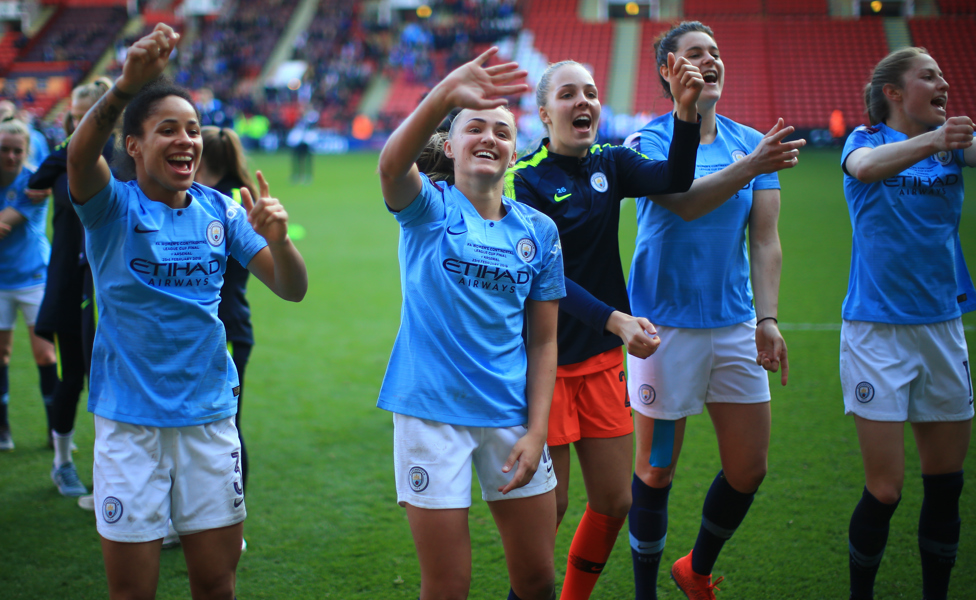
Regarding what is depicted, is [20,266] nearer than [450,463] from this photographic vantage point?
No

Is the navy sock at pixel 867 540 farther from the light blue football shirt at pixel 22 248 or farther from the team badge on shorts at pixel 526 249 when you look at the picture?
the light blue football shirt at pixel 22 248

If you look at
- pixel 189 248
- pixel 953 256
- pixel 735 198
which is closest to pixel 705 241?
pixel 735 198

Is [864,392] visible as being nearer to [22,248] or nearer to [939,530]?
[939,530]

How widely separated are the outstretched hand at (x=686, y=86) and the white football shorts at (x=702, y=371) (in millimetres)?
935

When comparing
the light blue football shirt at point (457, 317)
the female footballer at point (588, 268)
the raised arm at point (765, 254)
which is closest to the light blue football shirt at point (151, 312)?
the light blue football shirt at point (457, 317)

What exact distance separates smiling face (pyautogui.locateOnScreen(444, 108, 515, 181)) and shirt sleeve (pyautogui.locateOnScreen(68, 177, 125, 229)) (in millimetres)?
1055

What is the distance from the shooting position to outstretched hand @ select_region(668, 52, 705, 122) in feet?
8.21

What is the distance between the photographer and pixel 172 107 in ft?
7.62

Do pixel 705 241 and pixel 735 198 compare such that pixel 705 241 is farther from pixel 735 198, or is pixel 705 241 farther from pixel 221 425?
pixel 221 425

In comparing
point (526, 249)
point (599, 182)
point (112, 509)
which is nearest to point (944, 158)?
point (599, 182)

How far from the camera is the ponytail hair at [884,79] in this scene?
2943mm

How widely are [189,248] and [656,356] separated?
6.17 ft

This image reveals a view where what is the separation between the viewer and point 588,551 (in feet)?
9.23

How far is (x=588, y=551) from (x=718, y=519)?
25.9 inches
